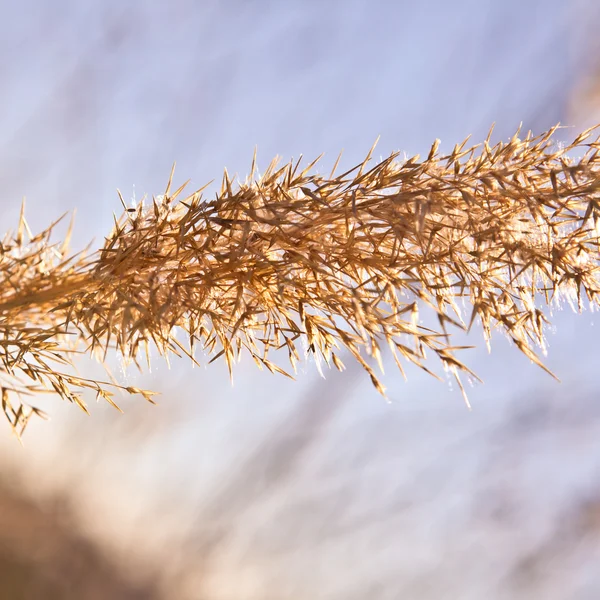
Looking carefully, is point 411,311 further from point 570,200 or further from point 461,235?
point 570,200

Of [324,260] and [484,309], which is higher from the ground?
[324,260]

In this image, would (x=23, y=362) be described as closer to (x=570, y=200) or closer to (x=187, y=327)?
(x=187, y=327)

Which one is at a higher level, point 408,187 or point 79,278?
point 79,278

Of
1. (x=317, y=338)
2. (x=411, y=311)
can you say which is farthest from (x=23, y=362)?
(x=411, y=311)

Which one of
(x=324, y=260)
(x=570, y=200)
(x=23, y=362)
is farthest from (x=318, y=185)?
(x=23, y=362)

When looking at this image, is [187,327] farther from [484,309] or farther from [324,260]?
[484,309]

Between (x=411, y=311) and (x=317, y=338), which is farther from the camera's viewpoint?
(x=317, y=338)

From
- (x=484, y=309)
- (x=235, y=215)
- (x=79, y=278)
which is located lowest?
(x=484, y=309)

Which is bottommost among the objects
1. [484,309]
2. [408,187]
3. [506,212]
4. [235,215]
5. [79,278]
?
[484,309]

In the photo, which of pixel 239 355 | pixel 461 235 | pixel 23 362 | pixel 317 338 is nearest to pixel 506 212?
pixel 461 235
